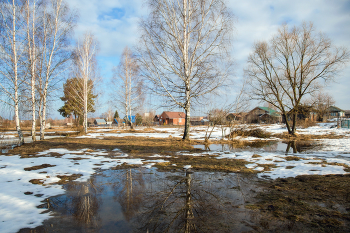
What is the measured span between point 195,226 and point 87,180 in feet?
11.3

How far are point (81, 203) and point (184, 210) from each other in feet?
6.46

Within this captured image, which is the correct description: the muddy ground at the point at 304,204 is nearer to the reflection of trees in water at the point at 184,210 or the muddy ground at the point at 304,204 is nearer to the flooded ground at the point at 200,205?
the flooded ground at the point at 200,205

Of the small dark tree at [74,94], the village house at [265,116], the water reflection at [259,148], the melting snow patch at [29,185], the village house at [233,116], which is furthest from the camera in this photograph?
the village house at [265,116]

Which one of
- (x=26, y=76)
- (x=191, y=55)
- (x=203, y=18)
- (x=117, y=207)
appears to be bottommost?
(x=117, y=207)

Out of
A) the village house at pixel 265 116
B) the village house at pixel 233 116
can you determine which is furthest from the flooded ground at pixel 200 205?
the village house at pixel 265 116

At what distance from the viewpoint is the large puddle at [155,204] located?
9.40 ft

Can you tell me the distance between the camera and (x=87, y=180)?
16.8ft

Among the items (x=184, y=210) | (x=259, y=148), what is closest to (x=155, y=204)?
(x=184, y=210)

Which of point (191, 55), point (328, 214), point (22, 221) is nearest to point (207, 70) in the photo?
point (191, 55)

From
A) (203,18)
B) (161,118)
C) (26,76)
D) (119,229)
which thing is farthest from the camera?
(161,118)

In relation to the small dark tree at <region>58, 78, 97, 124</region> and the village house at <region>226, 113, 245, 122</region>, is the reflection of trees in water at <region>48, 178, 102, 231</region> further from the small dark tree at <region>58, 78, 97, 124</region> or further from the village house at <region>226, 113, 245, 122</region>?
the small dark tree at <region>58, 78, 97, 124</region>

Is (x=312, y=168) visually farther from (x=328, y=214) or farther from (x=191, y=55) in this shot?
(x=191, y=55)

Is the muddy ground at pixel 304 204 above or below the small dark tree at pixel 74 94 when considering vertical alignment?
below

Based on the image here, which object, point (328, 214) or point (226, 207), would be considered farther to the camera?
point (226, 207)
